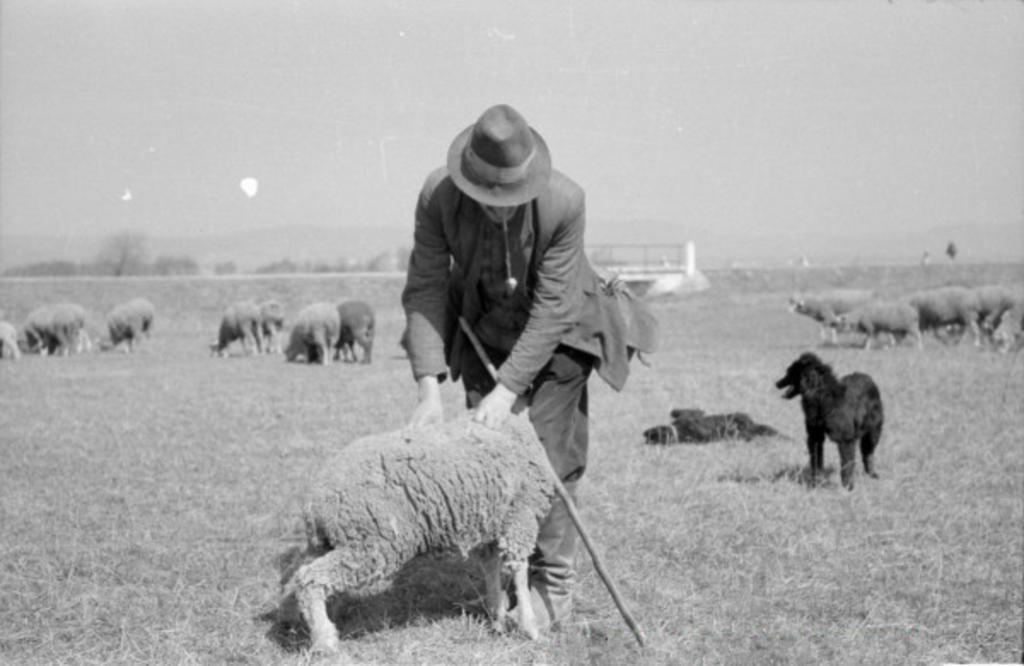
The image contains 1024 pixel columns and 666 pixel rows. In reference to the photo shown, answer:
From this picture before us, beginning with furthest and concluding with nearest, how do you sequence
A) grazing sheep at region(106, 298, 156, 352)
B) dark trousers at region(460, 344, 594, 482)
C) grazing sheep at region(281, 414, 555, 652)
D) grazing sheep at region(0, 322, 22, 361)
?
1. grazing sheep at region(106, 298, 156, 352)
2. grazing sheep at region(0, 322, 22, 361)
3. dark trousers at region(460, 344, 594, 482)
4. grazing sheep at region(281, 414, 555, 652)

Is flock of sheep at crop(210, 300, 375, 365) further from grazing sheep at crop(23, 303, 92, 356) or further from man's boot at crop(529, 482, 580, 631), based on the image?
man's boot at crop(529, 482, 580, 631)

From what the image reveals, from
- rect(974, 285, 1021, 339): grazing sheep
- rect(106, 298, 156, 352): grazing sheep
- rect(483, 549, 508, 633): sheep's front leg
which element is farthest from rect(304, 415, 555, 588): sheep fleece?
rect(106, 298, 156, 352): grazing sheep

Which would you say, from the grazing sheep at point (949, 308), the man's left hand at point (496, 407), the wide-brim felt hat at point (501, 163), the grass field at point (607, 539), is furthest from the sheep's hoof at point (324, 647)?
the grazing sheep at point (949, 308)

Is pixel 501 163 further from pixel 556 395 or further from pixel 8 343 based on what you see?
pixel 8 343

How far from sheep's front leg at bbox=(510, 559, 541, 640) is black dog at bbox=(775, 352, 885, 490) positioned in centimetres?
439

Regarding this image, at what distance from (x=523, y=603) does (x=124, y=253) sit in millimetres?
54818

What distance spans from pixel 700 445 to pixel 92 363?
1855cm

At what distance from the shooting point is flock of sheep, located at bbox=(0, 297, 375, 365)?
2539 centimetres

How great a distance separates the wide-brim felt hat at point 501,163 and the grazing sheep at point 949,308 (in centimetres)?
2517

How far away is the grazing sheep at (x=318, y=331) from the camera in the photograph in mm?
25078

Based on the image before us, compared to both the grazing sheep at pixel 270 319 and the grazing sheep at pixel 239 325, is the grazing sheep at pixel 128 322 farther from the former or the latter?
the grazing sheep at pixel 270 319

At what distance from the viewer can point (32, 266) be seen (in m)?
51.4

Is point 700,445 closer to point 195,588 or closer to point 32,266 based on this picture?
point 195,588

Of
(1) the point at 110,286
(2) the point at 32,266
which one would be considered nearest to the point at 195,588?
(1) the point at 110,286
